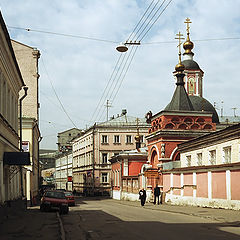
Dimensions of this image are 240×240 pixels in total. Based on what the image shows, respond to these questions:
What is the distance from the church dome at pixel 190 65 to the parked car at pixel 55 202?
34910mm

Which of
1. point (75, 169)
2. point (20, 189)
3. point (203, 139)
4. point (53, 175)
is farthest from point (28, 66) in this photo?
point (53, 175)

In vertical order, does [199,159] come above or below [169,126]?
below

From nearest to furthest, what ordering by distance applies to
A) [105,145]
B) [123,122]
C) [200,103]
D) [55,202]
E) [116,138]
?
1. [55,202]
2. [200,103]
3. [105,145]
4. [116,138]
5. [123,122]

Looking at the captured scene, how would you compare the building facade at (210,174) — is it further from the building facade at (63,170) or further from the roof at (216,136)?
the building facade at (63,170)

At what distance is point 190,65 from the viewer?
56.9m

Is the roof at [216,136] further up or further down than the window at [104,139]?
further down

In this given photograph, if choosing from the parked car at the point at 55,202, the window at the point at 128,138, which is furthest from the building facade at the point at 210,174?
the window at the point at 128,138

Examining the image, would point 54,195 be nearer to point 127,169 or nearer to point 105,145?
point 127,169

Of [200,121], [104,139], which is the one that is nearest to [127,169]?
[200,121]

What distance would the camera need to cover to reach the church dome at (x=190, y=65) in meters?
56.7

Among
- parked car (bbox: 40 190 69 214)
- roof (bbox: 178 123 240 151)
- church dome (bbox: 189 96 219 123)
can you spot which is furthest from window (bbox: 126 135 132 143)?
parked car (bbox: 40 190 69 214)

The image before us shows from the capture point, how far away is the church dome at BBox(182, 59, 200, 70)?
186ft

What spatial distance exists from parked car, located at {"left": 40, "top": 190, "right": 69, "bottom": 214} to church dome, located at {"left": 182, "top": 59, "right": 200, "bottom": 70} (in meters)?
34.9

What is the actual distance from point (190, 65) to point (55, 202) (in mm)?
36431
